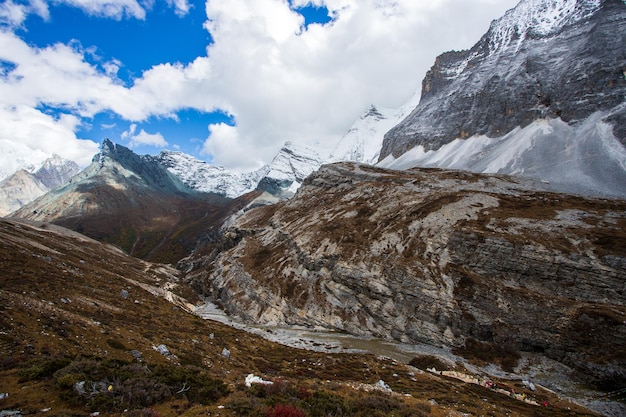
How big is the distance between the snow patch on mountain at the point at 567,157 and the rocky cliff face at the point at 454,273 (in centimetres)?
2677

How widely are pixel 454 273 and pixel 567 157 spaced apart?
424ft

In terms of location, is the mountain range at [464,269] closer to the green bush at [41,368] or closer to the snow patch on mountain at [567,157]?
the snow patch on mountain at [567,157]

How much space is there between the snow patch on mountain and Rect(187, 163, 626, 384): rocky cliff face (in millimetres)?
26772

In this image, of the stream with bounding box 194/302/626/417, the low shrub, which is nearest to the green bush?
the low shrub

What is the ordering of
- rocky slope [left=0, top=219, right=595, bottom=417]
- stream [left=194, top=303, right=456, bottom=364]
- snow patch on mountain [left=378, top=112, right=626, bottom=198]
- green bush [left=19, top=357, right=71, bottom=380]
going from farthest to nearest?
snow patch on mountain [left=378, top=112, right=626, bottom=198]
stream [left=194, top=303, right=456, bottom=364]
green bush [left=19, top=357, right=71, bottom=380]
rocky slope [left=0, top=219, right=595, bottom=417]

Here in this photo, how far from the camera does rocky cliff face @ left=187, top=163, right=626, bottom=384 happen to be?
5200 cm

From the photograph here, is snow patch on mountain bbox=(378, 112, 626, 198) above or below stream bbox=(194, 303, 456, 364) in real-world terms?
above

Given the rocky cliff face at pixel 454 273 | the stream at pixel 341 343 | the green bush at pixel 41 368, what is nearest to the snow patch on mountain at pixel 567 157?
the rocky cliff face at pixel 454 273

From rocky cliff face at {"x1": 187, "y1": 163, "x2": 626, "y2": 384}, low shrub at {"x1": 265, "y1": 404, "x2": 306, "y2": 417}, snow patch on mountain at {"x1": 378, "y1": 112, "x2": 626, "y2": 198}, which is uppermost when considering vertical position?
snow patch on mountain at {"x1": 378, "y1": 112, "x2": 626, "y2": 198}

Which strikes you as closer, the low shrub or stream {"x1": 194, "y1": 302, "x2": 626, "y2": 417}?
the low shrub

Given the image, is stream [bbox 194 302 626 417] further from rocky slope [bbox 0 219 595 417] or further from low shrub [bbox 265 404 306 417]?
low shrub [bbox 265 404 306 417]

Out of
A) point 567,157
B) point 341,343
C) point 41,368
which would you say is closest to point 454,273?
point 341,343

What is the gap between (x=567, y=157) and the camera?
498 feet

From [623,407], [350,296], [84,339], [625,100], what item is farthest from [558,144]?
[84,339]
